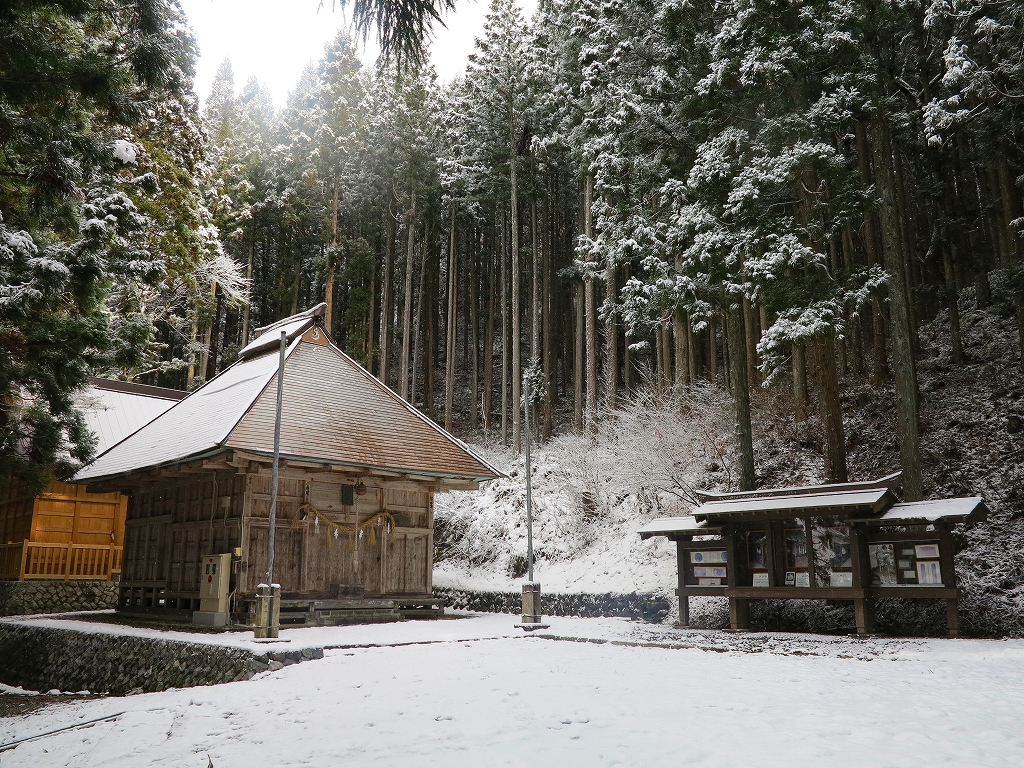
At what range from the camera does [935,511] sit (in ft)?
35.6

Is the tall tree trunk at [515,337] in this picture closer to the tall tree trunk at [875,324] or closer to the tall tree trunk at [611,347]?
the tall tree trunk at [611,347]

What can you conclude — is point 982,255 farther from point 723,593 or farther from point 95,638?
point 95,638

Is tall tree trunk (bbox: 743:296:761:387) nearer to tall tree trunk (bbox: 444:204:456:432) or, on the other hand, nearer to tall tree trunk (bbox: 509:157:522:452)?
tall tree trunk (bbox: 509:157:522:452)

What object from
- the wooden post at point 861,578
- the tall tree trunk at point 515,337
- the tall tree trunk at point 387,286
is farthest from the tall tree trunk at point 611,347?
the tall tree trunk at point 387,286

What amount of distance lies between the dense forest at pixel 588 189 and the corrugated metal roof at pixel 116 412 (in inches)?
118

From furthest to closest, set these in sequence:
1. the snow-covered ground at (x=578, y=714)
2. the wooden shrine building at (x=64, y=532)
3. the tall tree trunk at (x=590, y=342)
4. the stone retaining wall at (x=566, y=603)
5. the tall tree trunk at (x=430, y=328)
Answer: the tall tree trunk at (x=430, y=328) → the tall tree trunk at (x=590, y=342) → the wooden shrine building at (x=64, y=532) → the stone retaining wall at (x=566, y=603) → the snow-covered ground at (x=578, y=714)

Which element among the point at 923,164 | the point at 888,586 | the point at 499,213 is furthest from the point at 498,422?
the point at 888,586

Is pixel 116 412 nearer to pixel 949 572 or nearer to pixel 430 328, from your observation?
pixel 430 328

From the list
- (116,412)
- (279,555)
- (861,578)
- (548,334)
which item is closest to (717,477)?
(861,578)

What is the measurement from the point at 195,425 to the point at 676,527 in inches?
409

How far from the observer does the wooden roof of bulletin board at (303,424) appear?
13.7 meters

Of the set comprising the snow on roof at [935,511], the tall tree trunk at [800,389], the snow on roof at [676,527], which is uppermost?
the tall tree trunk at [800,389]

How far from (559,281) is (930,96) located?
17669mm

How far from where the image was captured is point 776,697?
648 centimetres
